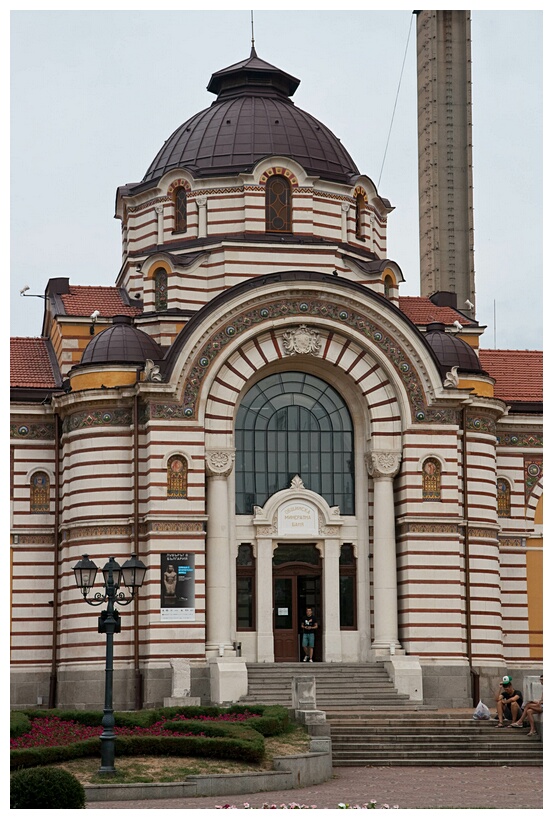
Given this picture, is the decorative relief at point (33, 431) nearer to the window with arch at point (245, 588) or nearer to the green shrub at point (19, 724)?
the window with arch at point (245, 588)

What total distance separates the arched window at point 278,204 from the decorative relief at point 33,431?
8.94 m

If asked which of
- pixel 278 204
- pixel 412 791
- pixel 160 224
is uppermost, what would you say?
pixel 278 204

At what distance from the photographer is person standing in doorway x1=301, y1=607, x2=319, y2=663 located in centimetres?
4047

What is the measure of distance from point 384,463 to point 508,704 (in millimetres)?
8446

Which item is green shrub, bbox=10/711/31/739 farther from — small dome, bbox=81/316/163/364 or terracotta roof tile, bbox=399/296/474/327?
terracotta roof tile, bbox=399/296/474/327

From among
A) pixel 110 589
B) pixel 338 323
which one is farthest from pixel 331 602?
pixel 110 589

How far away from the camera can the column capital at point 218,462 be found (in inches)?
1572

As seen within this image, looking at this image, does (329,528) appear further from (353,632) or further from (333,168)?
(333,168)

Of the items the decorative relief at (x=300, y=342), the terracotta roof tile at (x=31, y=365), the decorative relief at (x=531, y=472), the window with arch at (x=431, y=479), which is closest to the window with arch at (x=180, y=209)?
the terracotta roof tile at (x=31, y=365)

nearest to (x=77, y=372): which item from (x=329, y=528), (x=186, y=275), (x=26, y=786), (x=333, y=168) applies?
(x=186, y=275)

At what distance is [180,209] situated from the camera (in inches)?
1805

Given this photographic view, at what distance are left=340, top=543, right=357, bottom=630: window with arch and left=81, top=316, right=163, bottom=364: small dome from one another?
753 cm

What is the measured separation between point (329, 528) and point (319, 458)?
1.99 metres

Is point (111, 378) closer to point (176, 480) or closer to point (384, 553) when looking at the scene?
point (176, 480)
